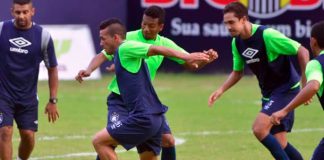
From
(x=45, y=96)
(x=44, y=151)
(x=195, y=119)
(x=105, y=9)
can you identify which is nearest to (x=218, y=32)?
(x=105, y=9)

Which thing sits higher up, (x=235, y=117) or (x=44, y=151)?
(x=44, y=151)

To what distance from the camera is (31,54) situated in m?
10.4

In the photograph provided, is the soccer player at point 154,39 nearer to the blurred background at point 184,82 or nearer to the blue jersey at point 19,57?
the blue jersey at point 19,57

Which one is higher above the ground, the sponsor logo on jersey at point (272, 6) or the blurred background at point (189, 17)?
the sponsor logo on jersey at point (272, 6)

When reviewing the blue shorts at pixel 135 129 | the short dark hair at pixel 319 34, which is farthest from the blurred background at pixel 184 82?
the short dark hair at pixel 319 34

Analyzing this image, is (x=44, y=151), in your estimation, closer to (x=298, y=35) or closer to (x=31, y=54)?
(x=31, y=54)

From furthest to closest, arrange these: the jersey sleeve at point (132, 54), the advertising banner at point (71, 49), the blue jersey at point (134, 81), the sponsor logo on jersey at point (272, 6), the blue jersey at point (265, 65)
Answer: the sponsor logo on jersey at point (272, 6) → the advertising banner at point (71, 49) → the blue jersey at point (265, 65) → the blue jersey at point (134, 81) → the jersey sleeve at point (132, 54)

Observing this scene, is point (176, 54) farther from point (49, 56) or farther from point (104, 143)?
point (49, 56)

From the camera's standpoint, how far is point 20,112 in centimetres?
1059

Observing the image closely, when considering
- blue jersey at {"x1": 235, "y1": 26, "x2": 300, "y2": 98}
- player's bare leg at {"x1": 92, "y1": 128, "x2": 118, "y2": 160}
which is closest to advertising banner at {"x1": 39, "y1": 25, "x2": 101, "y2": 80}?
blue jersey at {"x1": 235, "y1": 26, "x2": 300, "y2": 98}

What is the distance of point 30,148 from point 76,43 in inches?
443

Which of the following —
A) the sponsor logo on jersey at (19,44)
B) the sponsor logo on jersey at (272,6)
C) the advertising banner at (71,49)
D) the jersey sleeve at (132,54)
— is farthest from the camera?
the sponsor logo on jersey at (272,6)

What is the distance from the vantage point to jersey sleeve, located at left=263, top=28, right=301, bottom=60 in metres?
10.4

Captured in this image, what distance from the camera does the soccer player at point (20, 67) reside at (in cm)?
1035
